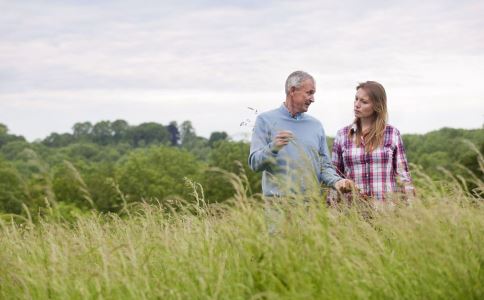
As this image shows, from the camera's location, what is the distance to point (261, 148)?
279 inches

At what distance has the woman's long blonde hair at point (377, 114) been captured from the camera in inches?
283

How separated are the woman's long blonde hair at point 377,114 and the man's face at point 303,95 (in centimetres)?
52

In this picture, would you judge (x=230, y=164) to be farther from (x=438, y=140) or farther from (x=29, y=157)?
(x=438, y=140)

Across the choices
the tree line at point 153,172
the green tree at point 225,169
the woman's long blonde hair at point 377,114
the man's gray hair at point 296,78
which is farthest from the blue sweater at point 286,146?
the green tree at point 225,169

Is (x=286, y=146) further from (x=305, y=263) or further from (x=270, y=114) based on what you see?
(x=305, y=263)

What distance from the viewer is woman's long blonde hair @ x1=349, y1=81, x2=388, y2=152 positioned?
283 inches

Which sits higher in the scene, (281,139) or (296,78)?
(296,78)

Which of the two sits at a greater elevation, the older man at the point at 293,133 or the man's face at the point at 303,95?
the man's face at the point at 303,95

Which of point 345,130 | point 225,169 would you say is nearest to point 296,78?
point 345,130

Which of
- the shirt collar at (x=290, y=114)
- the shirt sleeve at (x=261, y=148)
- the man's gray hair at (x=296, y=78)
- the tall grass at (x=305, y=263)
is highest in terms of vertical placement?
the man's gray hair at (x=296, y=78)

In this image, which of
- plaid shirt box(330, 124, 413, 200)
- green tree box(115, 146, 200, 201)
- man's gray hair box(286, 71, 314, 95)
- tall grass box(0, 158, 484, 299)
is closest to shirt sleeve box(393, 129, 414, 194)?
plaid shirt box(330, 124, 413, 200)

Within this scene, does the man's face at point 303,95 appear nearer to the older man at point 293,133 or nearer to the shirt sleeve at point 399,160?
the older man at point 293,133

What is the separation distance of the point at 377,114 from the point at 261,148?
1.20 m

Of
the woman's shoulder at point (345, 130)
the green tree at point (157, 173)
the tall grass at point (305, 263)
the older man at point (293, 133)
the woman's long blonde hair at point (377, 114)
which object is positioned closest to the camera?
the tall grass at point (305, 263)
